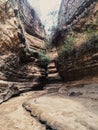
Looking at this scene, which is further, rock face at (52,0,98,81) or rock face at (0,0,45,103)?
rock face at (52,0,98,81)

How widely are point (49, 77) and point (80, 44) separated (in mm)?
4062

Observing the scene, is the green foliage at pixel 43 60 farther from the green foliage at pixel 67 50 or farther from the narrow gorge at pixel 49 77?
the green foliage at pixel 67 50

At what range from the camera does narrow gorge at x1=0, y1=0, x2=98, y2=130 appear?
4273mm

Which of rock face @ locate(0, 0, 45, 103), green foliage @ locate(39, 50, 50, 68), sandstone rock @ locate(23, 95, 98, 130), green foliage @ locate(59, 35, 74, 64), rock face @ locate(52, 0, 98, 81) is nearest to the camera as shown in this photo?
sandstone rock @ locate(23, 95, 98, 130)

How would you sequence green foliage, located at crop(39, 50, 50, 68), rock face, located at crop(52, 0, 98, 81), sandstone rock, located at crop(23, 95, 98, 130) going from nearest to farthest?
sandstone rock, located at crop(23, 95, 98, 130), rock face, located at crop(52, 0, 98, 81), green foliage, located at crop(39, 50, 50, 68)

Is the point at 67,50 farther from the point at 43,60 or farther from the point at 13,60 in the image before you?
the point at 13,60

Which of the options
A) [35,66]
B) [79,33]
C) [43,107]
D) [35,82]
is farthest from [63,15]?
[43,107]

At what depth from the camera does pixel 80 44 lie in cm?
952

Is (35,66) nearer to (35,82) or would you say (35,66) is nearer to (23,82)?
(35,82)

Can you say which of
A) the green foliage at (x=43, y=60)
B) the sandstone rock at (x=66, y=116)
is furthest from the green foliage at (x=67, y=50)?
the sandstone rock at (x=66, y=116)

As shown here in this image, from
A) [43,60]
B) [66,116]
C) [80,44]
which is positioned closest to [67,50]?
[80,44]

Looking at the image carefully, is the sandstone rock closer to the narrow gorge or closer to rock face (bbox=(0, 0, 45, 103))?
the narrow gorge

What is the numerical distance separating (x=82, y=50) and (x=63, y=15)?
7.32 metres

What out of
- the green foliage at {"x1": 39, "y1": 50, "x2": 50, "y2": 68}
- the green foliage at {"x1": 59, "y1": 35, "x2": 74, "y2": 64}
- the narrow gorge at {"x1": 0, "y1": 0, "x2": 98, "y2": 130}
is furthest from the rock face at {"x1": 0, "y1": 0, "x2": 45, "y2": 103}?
the green foliage at {"x1": 59, "y1": 35, "x2": 74, "y2": 64}
